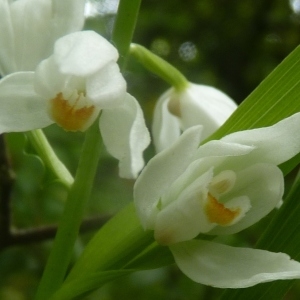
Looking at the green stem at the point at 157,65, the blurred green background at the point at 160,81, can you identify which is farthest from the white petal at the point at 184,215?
the blurred green background at the point at 160,81

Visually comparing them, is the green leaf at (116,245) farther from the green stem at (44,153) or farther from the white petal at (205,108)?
the white petal at (205,108)

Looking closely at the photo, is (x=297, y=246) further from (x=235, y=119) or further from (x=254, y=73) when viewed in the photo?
(x=254, y=73)

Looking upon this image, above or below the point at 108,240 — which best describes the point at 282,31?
below

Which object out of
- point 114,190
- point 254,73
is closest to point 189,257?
point 114,190

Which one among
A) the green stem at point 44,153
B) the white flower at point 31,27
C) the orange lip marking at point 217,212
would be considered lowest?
the green stem at point 44,153

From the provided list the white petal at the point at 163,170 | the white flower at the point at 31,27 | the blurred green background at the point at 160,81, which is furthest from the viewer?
the blurred green background at the point at 160,81

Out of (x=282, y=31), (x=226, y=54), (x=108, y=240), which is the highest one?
(x=108, y=240)
